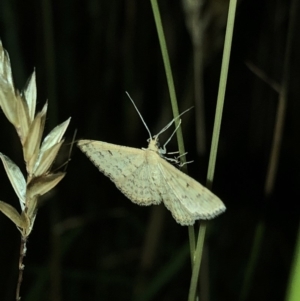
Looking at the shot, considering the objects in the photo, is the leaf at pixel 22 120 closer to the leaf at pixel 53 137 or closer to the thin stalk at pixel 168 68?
the leaf at pixel 53 137

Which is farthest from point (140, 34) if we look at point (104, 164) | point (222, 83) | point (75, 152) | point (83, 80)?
point (222, 83)

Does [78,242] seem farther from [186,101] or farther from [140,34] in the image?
[140,34]

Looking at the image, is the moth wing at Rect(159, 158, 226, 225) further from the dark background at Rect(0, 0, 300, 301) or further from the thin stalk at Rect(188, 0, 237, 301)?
the dark background at Rect(0, 0, 300, 301)

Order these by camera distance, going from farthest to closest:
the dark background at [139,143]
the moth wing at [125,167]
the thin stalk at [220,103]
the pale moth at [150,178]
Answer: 1. the dark background at [139,143]
2. the moth wing at [125,167]
3. the pale moth at [150,178]
4. the thin stalk at [220,103]

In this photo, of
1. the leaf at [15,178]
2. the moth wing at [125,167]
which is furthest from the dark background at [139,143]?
the leaf at [15,178]

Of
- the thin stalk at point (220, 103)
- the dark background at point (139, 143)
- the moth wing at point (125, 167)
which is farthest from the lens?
the dark background at point (139, 143)

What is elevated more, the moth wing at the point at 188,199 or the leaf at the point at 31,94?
the leaf at the point at 31,94
